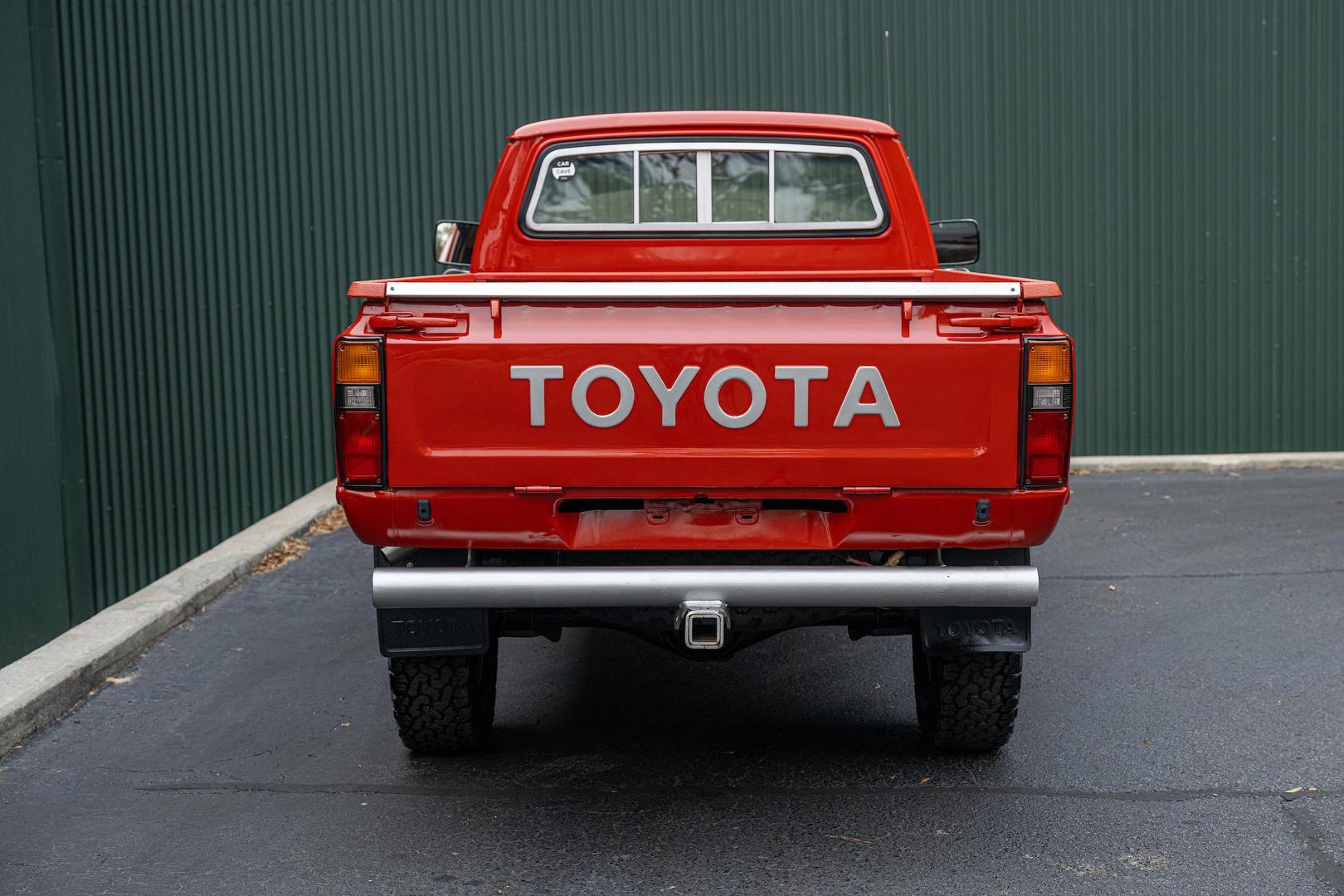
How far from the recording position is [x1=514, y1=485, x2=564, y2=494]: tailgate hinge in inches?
149

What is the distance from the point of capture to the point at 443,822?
13.1 feet

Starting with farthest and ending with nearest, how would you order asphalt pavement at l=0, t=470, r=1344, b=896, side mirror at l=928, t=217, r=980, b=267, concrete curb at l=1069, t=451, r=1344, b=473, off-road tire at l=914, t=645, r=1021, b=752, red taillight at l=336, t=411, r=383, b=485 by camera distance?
1. concrete curb at l=1069, t=451, r=1344, b=473
2. side mirror at l=928, t=217, r=980, b=267
3. off-road tire at l=914, t=645, r=1021, b=752
4. red taillight at l=336, t=411, r=383, b=485
5. asphalt pavement at l=0, t=470, r=1344, b=896

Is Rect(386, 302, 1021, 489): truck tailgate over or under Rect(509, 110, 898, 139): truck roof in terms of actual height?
under

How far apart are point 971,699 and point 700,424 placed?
139 cm

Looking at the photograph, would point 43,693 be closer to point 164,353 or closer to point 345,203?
point 164,353

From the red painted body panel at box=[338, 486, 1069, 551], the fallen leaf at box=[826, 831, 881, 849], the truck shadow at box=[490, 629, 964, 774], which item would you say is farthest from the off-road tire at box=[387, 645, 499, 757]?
the fallen leaf at box=[826, 831, 881, 849]

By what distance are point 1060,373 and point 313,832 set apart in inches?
99.7

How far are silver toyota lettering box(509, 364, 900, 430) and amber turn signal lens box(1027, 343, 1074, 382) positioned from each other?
0.40 meters

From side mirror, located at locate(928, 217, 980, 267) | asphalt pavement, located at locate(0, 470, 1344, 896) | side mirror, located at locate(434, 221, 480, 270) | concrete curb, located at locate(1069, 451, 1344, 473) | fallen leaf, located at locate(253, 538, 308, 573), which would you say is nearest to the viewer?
asphalt pavement, located at locate(0, 470, 1344, 896)

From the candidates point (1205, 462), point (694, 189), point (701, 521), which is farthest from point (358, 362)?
point (1205, 462)

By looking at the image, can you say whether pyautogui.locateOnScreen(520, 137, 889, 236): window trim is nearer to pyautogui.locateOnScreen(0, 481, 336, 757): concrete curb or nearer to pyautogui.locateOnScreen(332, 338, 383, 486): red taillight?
pyautogui.locateOnScreen(332, 338, 383, 486): red taillight

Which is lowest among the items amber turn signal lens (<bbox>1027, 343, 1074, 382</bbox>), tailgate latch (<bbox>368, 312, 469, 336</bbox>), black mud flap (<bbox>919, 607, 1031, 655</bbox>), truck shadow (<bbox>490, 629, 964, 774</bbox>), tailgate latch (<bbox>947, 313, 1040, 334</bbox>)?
truck shadow (<bbox>490, 629, 964, 774</bbox>)

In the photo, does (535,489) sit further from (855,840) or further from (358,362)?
(855,840)

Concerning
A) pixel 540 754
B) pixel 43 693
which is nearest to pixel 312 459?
pixel 43 693
